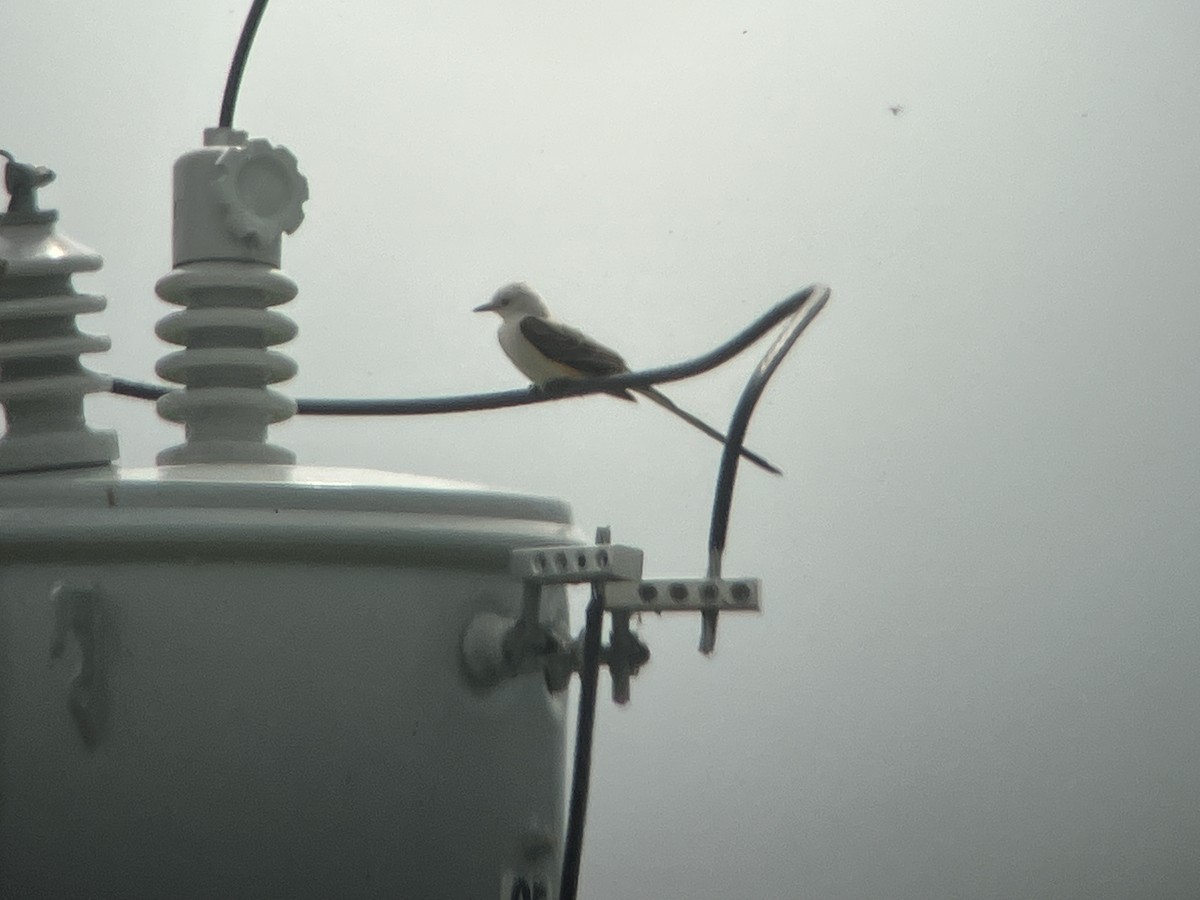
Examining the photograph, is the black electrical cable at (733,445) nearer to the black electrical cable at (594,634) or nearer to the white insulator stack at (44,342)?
the black electrical cable at (594,634)

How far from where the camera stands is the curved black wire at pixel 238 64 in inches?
78.0

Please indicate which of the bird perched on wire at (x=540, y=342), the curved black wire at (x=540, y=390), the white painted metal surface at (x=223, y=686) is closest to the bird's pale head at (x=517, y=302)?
the bird perched on wire at (x=540, y=342)

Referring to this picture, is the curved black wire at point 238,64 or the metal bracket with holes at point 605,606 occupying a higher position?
the curved black wire at point 238,64

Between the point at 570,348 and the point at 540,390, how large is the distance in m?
1.38

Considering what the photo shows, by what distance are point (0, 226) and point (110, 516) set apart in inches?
17.7

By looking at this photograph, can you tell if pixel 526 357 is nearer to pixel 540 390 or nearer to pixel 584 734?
pixel 540 390

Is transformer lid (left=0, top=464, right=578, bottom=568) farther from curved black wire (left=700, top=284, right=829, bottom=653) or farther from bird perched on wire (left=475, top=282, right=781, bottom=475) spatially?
bird perched on wire (left=475, top=282, right=781, bottom=475)

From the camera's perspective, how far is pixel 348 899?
1.63 meters

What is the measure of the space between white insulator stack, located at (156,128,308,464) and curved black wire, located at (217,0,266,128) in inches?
3.1

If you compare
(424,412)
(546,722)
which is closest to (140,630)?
(546,722)

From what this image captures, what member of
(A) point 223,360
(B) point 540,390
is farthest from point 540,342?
(A) point 223,360

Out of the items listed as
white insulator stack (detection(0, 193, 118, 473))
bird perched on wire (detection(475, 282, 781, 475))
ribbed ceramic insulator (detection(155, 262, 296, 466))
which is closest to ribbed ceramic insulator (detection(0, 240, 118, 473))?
white insulator stack (detection(0, 193, 118, 473))

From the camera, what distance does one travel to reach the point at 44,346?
1778mm

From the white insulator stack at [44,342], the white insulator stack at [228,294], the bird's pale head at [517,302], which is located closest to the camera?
the white insulator stack at [44,342]
